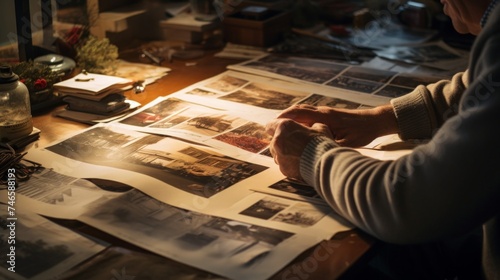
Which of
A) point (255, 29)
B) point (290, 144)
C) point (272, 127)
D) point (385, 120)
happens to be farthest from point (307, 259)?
point (255, 29)

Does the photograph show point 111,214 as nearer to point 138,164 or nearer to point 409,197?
point 138,164

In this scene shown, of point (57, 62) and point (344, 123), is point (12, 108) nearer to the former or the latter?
point (57, 62)

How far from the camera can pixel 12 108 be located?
1.30 metres

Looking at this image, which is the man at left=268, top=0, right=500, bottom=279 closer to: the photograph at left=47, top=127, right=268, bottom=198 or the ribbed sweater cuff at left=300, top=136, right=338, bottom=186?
the ribbed sweater cuff at left=300, top=136, right=338, bottom=186

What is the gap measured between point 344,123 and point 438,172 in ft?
1.50

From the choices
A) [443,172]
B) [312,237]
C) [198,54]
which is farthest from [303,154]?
[198,54]

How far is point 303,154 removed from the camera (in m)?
1.07

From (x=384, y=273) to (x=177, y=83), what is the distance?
0.77m

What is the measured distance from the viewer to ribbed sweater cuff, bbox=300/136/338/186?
1.04 metres

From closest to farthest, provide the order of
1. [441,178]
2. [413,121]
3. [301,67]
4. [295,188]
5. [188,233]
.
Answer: [441,178], [188,233], [295,188], [413,121], [301,67]

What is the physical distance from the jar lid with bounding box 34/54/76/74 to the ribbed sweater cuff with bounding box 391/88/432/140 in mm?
856

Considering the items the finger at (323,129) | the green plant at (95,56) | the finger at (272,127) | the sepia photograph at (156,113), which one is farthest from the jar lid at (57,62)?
the finger at (323,129)

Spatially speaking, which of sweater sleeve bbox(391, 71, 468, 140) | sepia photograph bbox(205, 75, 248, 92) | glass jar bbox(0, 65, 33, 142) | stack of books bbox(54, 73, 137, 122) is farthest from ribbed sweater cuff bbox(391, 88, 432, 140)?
Result: glass jar bbox(0, 65, 33, 142)

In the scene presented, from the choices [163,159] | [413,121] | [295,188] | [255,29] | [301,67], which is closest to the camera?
[295,188]
